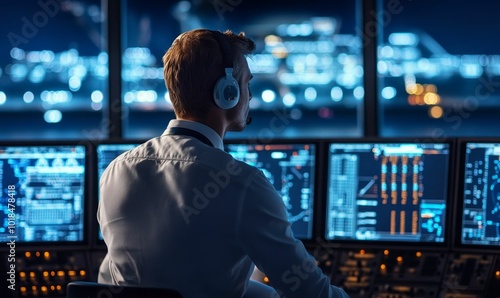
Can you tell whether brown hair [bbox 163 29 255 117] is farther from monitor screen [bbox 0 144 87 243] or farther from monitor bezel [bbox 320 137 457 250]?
monitor screen [bbox 0 144 87 243]

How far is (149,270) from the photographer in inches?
78.0

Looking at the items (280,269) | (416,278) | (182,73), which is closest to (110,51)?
(416,278)

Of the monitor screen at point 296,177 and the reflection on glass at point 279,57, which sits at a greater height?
the reflection on glass at point 279,57

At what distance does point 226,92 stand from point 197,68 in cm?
9

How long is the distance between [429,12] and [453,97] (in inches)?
51.5

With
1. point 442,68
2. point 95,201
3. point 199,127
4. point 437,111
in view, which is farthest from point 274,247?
point 437,111

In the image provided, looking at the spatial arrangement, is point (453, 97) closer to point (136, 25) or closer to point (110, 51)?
point (136, 25)

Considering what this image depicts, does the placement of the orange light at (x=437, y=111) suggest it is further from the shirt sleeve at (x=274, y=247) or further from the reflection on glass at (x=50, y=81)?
the shirt sleeve at (x=274, y=247)

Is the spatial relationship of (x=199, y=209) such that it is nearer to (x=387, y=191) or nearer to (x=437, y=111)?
(x=387, y=191)

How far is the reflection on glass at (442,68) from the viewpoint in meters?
10.4

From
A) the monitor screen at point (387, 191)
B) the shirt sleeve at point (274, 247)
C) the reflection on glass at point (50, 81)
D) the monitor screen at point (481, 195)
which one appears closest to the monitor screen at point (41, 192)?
the monitor screen at point (387, 191)

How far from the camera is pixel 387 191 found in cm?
333

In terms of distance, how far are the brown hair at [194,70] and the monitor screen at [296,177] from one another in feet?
4.40

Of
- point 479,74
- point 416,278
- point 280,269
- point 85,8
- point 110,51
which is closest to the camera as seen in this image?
point 280,269
